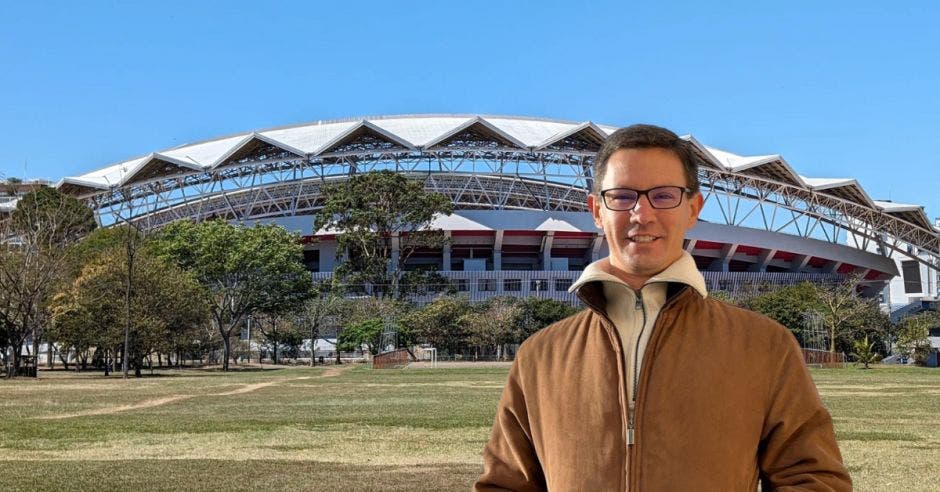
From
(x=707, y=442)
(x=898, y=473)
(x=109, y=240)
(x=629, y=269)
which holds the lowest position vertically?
(x=898, y=473)

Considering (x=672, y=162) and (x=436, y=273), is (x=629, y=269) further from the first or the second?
(x=436, y=273)

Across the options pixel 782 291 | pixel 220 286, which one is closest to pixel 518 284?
pixel 782 291

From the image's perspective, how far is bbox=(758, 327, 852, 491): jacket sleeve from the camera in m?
2.70

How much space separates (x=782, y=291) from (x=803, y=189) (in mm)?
19679

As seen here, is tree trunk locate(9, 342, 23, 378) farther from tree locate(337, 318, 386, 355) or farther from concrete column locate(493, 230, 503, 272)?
concrete column locate(493, 230, 503, 272)

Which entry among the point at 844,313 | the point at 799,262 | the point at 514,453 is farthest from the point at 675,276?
the point at 799,262

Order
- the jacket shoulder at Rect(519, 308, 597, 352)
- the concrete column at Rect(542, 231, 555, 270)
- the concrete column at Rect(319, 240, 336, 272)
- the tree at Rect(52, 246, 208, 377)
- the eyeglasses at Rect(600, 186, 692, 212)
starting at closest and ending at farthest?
the eyeglasses at Rect(600, 186, 692, 212), the jacket shoulder at Rect(519, 308, 597, 352), the tree at Rect(52, 246, 208, 377), the concrete column at Rect(542, 231, 555, 270), the concrete column at Rect(319, 240, 336, 272)

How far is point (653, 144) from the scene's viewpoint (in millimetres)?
2980

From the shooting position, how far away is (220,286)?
6225cm

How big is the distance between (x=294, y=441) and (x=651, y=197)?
44.6ft

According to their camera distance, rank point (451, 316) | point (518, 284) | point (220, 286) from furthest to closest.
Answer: point (518, 284) → point (451, 316) → point (220, 286)

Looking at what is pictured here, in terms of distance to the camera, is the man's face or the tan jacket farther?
the man's face

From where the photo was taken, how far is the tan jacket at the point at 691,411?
274cm

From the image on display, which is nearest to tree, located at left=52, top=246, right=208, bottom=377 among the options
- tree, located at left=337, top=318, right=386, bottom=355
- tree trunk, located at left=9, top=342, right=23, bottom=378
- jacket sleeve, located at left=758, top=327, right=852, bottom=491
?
tree trunk, located at left=9, top=342, right=23, bottom=378
